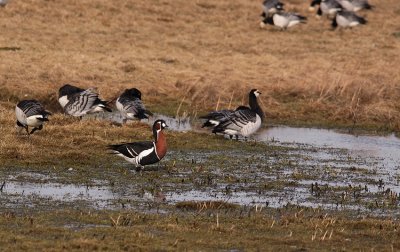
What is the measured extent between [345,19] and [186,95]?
16098mm

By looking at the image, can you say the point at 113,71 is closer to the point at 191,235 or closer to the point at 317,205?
the point at 317,205

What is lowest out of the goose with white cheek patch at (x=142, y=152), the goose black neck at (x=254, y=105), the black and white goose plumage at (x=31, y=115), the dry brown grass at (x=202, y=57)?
the dry brown grass at (x=202, y=57)

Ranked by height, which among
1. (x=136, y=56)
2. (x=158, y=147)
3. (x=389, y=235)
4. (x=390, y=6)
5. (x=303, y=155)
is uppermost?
(x=389, y=235)

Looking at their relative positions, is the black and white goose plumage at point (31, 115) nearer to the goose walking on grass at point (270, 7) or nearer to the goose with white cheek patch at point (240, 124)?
the goose with white cheek patch at point (240, 124)

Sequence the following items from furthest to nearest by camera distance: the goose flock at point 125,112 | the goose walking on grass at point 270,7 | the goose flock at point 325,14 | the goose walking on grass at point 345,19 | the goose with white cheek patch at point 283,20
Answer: the goose walking on grass at point 270,7 < the goose walking on grass at point 345,19 < the goose flock at point 325,14 < the goose with white cheek patch at point 283,20 < the goose flock at point 125,112

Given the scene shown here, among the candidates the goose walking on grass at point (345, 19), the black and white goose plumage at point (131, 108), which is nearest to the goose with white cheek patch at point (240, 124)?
the black and white goose plumage at point (131, 108)

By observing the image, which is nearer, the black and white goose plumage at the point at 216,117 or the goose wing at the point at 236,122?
the goose wing at the point at 236,122

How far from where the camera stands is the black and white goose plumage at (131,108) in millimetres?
23859

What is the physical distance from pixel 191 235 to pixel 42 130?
9.22 m

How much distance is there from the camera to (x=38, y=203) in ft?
50.3

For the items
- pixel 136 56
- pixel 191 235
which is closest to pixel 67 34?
pixel 136 56

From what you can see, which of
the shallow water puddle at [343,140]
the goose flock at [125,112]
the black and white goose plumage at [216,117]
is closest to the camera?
the goose flock at [125,112]

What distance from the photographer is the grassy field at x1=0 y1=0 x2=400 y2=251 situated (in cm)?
1354

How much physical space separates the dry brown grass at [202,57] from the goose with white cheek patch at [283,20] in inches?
16.9
